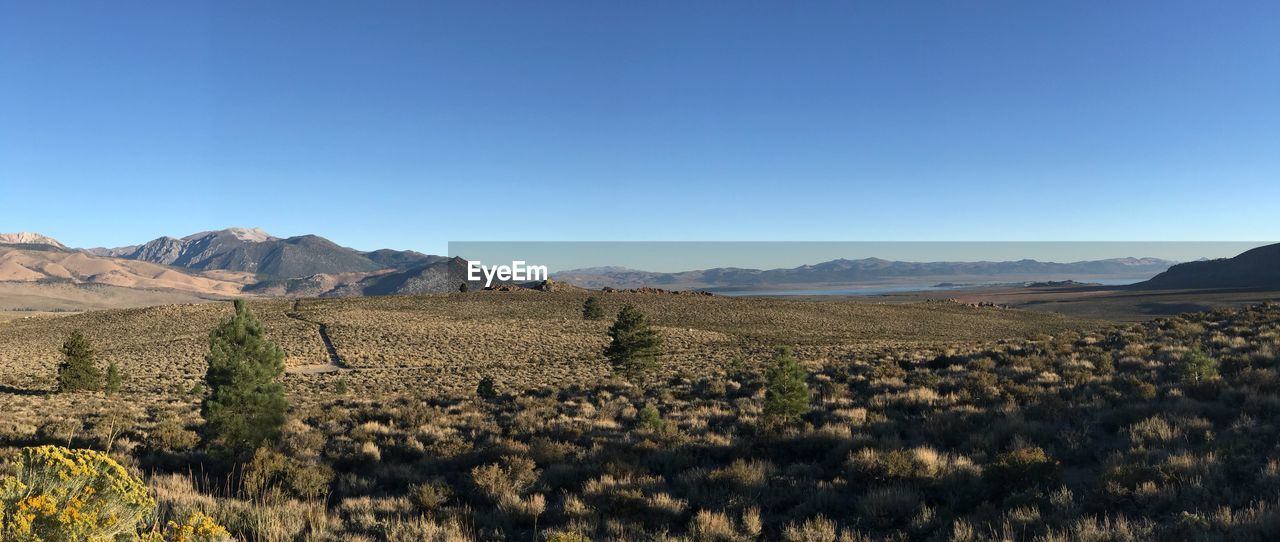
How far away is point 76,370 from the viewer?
24.9 metres

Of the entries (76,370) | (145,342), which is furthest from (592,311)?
(76,370)

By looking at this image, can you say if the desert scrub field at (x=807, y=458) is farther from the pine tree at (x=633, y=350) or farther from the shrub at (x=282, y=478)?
the pine tree at (x=633, y=350)

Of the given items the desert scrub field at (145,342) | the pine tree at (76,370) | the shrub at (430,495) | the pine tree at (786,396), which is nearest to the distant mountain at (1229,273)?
the pine tree at (786,396)

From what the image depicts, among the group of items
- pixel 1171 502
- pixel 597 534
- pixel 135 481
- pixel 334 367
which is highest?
pixel 135 481

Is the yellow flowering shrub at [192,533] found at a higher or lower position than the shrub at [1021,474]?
higher

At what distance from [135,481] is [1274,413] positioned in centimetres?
1466

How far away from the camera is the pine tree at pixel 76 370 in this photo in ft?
81.2

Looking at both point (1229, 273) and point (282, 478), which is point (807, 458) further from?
point (1229, 273)

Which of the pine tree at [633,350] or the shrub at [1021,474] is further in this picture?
the pine tree at [633,350]

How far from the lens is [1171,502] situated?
5.78 m

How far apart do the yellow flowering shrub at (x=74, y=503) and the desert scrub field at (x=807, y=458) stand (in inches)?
65.0

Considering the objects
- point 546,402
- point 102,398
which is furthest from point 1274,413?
point 102,398

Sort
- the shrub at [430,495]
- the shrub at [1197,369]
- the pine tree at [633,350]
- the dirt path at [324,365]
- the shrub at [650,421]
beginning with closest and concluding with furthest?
the shrub at [430,495]
the shrub at [1197,369]
the shrub at [650,421]
the pine tree at [633,350]
the dirt path at [324,365]

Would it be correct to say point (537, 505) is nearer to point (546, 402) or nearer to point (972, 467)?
point (972, 467)
